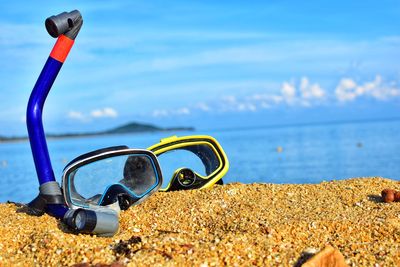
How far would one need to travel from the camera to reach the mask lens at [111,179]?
20.4 ft

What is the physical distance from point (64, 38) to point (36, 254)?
2.62 m

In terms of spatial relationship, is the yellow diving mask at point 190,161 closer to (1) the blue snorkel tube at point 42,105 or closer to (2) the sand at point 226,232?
(2) the sand at point 226,232

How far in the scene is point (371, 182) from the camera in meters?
7.52

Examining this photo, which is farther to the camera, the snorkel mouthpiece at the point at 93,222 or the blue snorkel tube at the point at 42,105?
the blue snorkel tube at the point at 42,105

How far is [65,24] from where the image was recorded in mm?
6398

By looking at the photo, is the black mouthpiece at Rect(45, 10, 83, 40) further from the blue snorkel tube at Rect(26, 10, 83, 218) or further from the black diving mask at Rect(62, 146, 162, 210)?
the black diving mask at Rect(62, 146, 162, 210)

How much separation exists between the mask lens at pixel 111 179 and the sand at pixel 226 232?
0.23 m

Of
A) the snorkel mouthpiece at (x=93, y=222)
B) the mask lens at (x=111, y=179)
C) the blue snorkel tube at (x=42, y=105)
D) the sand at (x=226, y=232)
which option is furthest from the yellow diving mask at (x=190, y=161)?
the snorkel mouthpiece at (x=93, y=222)

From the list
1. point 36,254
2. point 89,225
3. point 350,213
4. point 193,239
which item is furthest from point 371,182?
point 36,254

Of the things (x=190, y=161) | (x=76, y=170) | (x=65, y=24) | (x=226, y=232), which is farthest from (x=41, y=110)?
(x=226, y=232)

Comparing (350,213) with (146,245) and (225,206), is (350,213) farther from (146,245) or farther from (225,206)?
(146,245)

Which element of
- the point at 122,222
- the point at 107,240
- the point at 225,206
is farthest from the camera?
the point at 225,206

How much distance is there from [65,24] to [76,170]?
1.57 meters

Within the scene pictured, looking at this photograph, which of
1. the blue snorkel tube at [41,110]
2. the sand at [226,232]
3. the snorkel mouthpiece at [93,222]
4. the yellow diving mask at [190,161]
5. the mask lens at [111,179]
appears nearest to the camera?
the sand at [226,232]
